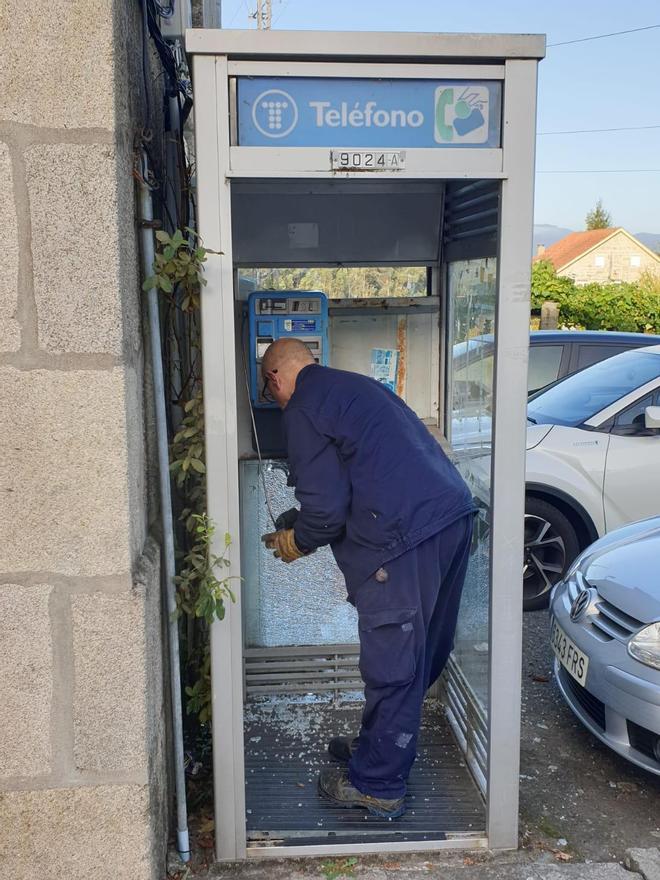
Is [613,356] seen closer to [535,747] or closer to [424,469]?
[535,747]

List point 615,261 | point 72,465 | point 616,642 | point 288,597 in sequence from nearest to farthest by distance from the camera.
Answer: point 72,465, point 616,642, point 288,597, point 615,261

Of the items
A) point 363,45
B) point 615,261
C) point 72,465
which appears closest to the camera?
point 72,465

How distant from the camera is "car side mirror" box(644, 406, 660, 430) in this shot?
540cm

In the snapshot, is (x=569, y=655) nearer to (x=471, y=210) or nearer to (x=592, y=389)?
(x=471, y=210)

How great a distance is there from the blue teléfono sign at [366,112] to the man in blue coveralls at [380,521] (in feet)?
2.65

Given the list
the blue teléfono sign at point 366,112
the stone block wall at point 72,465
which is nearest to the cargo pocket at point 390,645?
the stone block wall at point 72,465

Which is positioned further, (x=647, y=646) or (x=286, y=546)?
(x=647, y=646)

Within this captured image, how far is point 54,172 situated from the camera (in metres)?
2.29

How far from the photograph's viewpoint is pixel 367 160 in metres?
2.62

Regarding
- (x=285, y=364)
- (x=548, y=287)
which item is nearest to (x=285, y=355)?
(x=285, y=364)

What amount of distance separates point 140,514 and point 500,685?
4.37ft

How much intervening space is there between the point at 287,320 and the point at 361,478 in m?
0.92

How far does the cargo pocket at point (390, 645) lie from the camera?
2.89m

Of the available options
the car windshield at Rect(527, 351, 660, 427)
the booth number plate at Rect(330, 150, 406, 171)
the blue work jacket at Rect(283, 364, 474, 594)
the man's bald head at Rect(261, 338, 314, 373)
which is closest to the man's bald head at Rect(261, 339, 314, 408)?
the man's bald head at Rect(261, 338, 314, 373)
